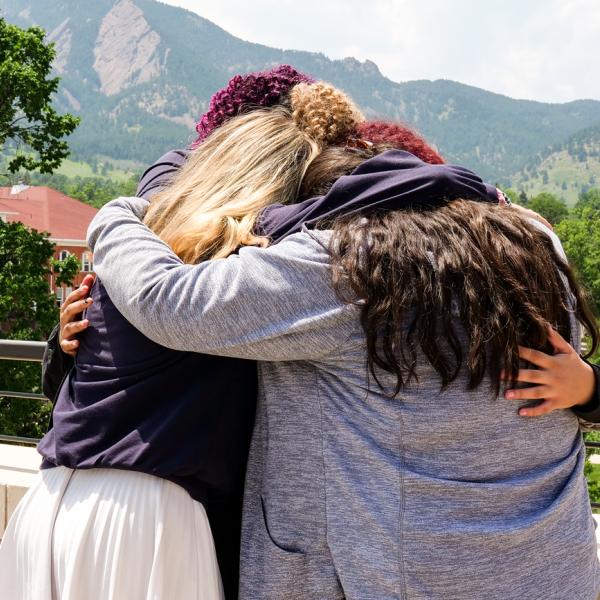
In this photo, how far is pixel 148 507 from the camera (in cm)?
146

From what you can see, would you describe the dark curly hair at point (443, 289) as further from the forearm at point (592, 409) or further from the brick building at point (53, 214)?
the brick building at point (53, 214)

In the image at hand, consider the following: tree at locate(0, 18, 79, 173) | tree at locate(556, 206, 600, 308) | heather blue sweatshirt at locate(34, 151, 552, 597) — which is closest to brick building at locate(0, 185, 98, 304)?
tree at locate(556, 206, 600, 308)

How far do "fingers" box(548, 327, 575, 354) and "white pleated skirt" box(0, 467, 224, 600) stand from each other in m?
0.77

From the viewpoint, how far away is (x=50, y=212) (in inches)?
2899

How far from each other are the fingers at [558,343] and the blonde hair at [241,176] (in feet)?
1.90

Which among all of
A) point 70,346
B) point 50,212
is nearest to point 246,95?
point 70,346

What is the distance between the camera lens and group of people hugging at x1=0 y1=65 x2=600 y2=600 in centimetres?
136

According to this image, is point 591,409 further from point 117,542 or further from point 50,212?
point 50,212

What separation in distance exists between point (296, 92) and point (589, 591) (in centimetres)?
128

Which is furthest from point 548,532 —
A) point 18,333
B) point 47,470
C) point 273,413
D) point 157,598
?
point 18,333

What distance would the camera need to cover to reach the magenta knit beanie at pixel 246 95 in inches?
78.9

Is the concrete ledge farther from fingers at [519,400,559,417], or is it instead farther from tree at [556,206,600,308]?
tree at [556,206,600,308]

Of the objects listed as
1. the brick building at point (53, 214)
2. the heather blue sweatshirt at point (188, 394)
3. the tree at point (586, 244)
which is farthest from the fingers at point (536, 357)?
the brick building at point (53, 214)

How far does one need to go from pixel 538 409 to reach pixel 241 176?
766mm
